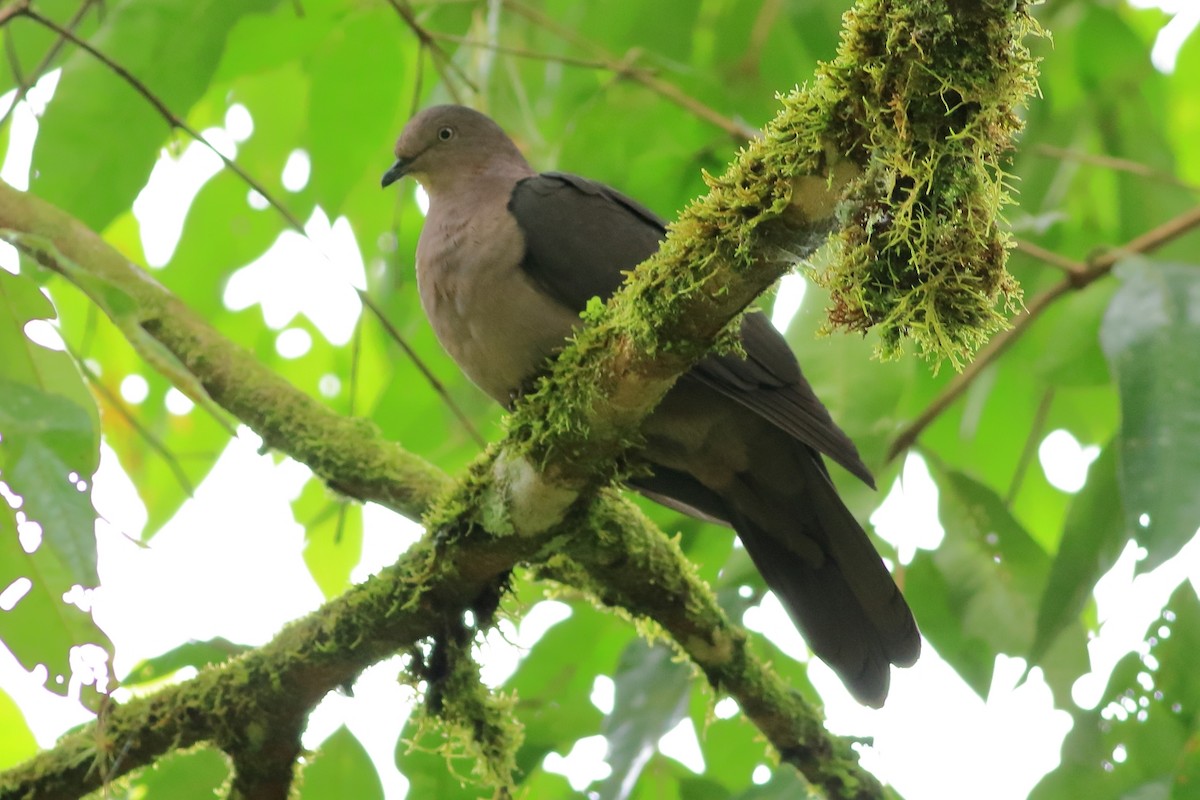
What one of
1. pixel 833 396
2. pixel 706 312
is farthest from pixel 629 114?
pixel 706 312

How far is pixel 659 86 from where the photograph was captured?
11.9 ft

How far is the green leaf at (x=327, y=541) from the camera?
3.75 metres

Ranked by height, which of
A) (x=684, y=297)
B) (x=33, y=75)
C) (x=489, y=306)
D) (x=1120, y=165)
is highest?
(x=1120, y=165)

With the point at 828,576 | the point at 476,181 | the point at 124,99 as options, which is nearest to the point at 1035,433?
the point at 828,576

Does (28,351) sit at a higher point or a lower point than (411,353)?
lower

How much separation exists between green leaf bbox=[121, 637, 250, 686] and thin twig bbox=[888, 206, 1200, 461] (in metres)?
1.67

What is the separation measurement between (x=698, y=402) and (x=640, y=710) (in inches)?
29.0

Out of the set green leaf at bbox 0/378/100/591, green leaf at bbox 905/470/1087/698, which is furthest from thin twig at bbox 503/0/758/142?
green leaf at bbox 0/378/100/591

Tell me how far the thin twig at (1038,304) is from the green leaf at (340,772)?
1481mm

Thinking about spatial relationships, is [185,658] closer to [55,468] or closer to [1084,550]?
[55,468]

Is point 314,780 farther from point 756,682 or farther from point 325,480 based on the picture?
point 756,682

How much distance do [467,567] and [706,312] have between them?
2.82 ft

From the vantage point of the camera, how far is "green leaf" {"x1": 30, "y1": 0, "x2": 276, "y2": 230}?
315 centimetres

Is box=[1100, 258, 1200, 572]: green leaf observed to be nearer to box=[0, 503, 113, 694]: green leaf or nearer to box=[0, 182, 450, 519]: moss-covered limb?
box=[0, 182, 450, 519]: moss-covered limb
